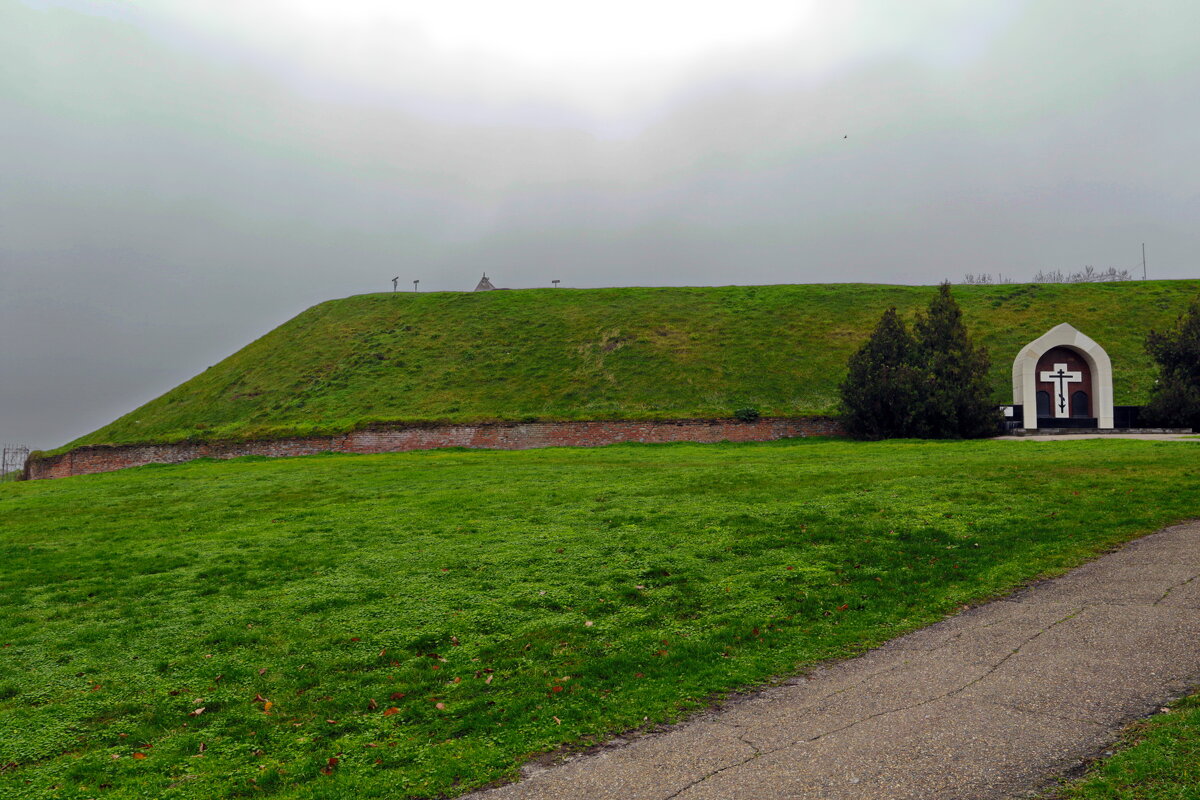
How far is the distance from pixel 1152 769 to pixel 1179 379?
3028cm

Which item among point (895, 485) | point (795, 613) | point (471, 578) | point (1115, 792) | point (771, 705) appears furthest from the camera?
point (895, 485)

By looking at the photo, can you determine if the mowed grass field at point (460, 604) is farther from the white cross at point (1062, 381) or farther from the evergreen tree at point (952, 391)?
the white cross at point (1062, 381)

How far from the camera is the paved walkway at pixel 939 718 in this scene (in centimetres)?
457

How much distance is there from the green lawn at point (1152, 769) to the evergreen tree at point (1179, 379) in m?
28.9

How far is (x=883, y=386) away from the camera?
1102 inches

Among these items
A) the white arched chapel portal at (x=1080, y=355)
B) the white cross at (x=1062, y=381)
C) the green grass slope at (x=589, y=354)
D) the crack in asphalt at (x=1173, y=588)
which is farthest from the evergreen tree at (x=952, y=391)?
the crack in asphalt at (x=1173, y=588)

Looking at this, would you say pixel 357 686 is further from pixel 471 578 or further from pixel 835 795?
pixel 835 795

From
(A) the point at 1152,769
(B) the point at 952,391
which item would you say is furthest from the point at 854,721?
(B) the point at 952,391

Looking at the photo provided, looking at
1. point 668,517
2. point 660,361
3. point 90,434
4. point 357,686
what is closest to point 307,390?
point 90,434

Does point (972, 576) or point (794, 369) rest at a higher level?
point (794, 369)

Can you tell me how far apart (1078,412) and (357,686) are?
32.0 m

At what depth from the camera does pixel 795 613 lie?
7.98 metres

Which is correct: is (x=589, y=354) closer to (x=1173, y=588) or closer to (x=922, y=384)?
(x=922, y=384)

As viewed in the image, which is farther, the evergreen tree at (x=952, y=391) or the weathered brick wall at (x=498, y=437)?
the weathered brick wall at (x=498, y=437)
